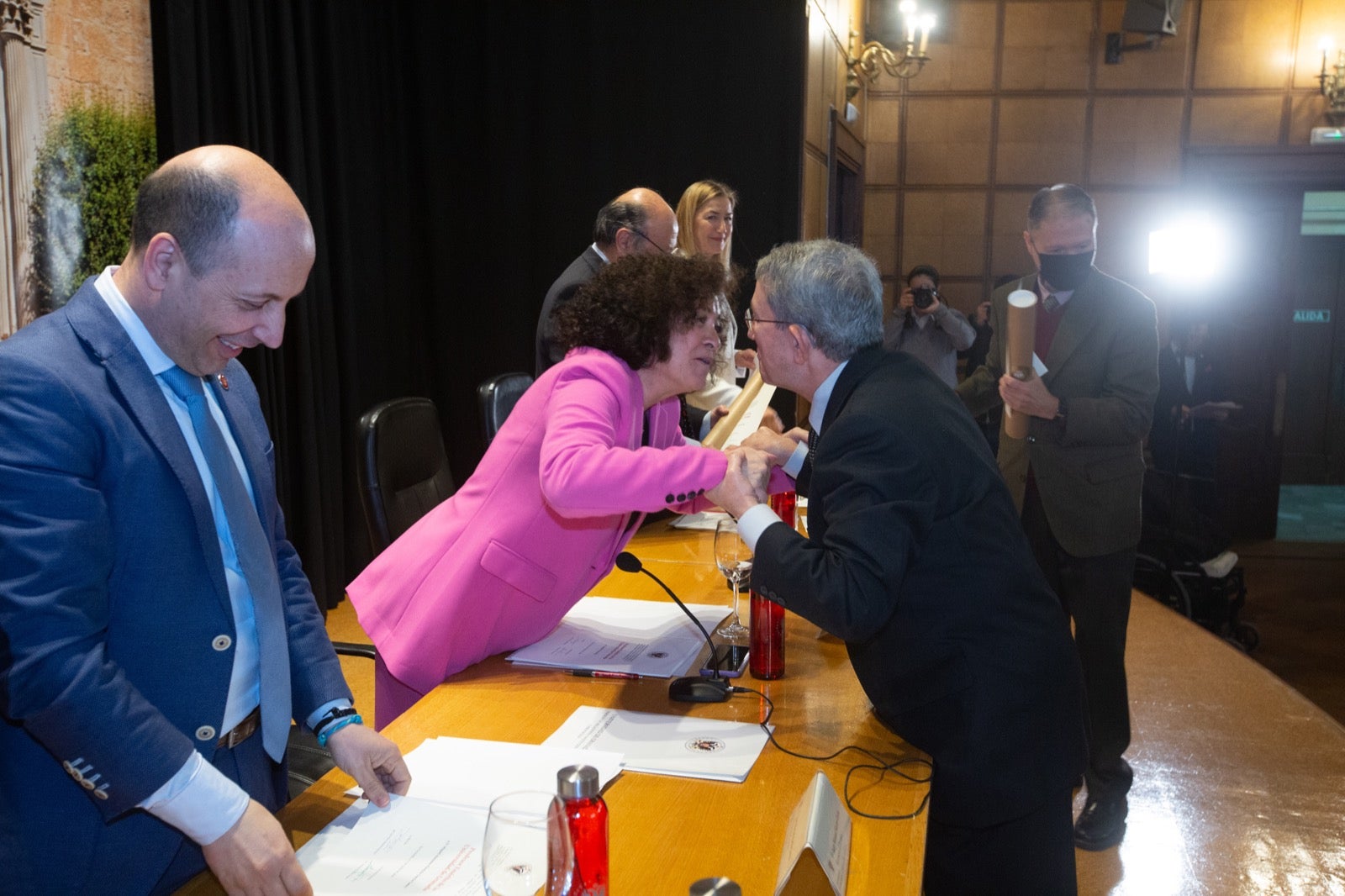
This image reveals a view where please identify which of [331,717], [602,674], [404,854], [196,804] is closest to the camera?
[196,804]

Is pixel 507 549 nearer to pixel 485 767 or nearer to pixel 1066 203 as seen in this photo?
pixel 485 767

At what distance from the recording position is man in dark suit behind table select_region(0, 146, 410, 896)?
105 cm

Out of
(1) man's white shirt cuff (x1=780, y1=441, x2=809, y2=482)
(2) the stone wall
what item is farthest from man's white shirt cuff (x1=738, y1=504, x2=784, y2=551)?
(2) the stone wall

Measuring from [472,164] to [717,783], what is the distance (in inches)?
179

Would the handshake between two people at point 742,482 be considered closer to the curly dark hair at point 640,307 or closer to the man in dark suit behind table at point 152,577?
the curly dark hair at point 640,307

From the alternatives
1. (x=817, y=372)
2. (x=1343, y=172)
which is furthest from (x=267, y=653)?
(x=1343, y=172)

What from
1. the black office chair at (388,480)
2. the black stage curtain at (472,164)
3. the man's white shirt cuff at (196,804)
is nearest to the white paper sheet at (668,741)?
the man's white shirt cuff at (196,804)

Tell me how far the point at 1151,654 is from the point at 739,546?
10.1 feet

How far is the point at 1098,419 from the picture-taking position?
279 centimetres

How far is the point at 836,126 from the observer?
6.26 m

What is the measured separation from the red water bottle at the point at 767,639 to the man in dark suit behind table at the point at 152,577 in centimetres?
65

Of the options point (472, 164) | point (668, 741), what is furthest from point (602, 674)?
point (472, 164)

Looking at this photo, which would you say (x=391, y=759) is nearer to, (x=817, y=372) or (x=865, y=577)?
(x=865, y=577)

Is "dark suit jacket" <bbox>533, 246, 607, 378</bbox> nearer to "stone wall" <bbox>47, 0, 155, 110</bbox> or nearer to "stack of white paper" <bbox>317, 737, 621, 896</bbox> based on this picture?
"stone wall" <bbox>47, 0, 155, 110</bbox>
